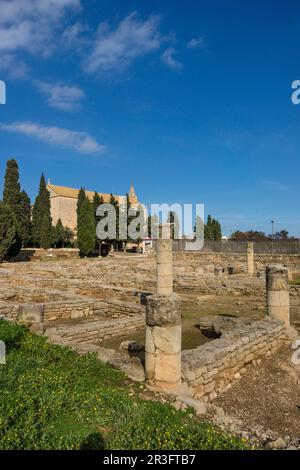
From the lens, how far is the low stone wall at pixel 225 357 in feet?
18.6

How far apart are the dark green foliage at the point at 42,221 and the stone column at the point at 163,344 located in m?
44.1

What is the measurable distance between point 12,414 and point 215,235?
68479mm

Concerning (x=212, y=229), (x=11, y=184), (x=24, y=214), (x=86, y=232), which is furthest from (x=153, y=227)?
(x=11, y=184)

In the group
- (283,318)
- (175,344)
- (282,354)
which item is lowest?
(282,354)

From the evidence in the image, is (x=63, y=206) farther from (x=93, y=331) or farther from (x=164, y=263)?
(x=93, y=331)

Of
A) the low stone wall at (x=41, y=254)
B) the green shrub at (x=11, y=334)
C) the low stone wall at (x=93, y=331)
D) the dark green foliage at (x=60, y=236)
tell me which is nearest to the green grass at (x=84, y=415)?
the green shrub at (x=11, y=334)

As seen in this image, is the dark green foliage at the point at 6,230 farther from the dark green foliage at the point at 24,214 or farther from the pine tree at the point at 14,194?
the dark green foliage at the point at 24,214

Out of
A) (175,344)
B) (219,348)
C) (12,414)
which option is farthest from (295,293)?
(12,414)

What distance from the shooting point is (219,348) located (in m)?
6.48

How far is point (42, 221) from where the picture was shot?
48.1m

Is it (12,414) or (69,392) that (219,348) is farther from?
(12,414)

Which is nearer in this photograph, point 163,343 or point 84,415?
point 84,415

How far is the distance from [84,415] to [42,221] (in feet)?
153
